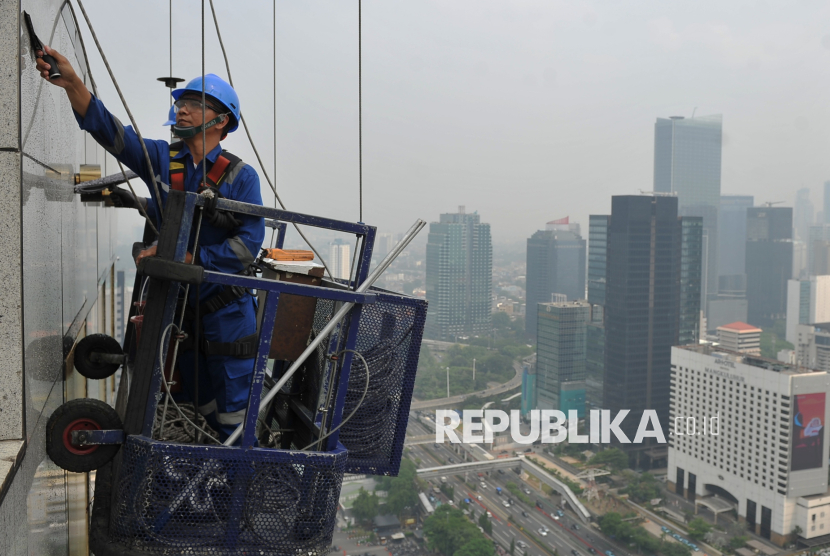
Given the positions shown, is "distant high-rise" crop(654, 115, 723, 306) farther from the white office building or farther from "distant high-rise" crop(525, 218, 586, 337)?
the white office building

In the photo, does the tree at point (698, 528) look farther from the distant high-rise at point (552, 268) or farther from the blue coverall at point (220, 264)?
the blue coverall at point (220, 264)

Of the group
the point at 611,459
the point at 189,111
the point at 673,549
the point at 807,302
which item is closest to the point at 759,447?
the point at 611,459

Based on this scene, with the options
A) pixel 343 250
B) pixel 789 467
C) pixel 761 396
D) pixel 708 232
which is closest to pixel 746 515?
pixel 789 467

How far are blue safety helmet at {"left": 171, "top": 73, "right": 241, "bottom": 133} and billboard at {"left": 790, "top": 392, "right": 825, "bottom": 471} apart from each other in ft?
140

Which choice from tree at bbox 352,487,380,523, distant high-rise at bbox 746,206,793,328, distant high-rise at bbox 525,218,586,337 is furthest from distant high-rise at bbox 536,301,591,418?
distant high-rise at bbox 746,206,793,328

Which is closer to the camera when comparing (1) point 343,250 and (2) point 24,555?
(2) point 24,555

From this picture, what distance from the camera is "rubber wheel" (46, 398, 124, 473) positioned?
1.82m

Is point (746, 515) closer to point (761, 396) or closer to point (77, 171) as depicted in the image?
point (761, 396)

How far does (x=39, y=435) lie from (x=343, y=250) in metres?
34.0

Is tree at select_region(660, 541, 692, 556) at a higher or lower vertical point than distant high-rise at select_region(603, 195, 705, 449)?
lower

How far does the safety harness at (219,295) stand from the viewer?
205 cm

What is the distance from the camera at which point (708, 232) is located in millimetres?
80750

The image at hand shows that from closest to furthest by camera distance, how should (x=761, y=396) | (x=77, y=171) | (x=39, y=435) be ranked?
(x=39, y=435), (x=77, y=171), (x=761, y=396)

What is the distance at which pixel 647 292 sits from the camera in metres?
53.0
